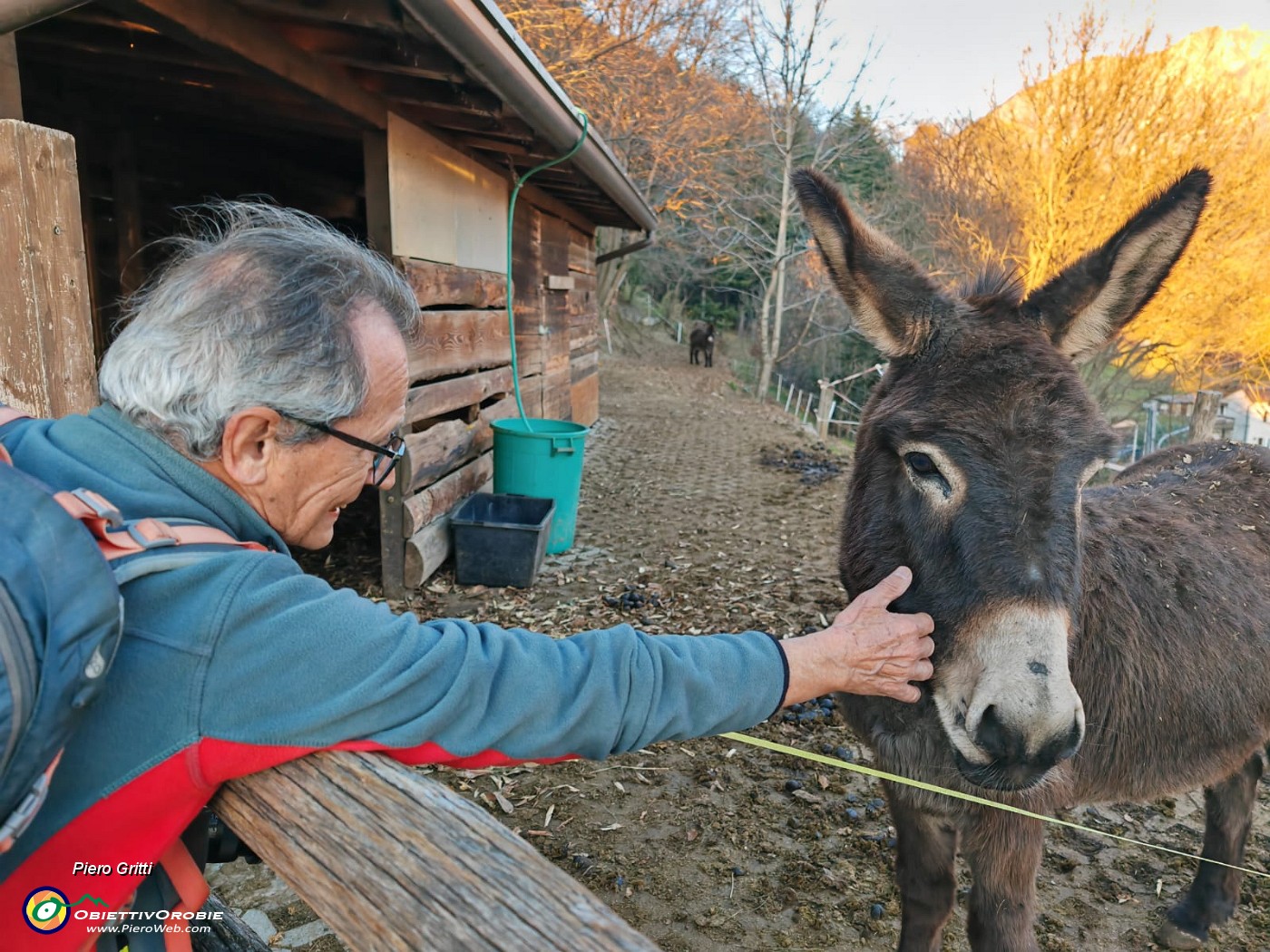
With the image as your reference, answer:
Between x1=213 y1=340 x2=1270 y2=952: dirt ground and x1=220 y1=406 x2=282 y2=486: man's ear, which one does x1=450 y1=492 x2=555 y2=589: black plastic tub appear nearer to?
x1=213 y1=340 x2=1270 y2=952: dirt ground

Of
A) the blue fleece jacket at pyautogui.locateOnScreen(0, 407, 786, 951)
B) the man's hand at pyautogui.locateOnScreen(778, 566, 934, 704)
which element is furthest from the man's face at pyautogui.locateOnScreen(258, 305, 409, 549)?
the man's hand at pyautogui.locateOnScreen(778, 566, 934, 704)

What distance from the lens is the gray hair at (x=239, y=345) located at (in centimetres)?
117

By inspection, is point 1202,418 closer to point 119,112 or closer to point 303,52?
point 303,52

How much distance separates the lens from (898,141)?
2272 centimetres

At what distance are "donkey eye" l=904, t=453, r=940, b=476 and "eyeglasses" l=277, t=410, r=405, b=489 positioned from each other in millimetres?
1230

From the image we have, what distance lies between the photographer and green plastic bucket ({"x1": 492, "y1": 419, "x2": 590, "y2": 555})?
597 cm

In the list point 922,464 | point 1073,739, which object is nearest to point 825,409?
point 922,464

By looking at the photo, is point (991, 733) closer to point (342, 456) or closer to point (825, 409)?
point (342, 456)

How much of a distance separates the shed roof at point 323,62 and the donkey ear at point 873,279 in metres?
2.00

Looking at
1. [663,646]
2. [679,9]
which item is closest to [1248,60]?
[679,9]

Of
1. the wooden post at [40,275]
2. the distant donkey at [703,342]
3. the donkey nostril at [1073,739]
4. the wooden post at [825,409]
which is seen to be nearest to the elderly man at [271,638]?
the donkey nostril at [1073,739]

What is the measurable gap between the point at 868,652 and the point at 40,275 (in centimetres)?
220

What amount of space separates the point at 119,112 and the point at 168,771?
20.9ft

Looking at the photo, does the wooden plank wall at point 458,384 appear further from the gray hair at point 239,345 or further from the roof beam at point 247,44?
the gray hair at point 239,345
